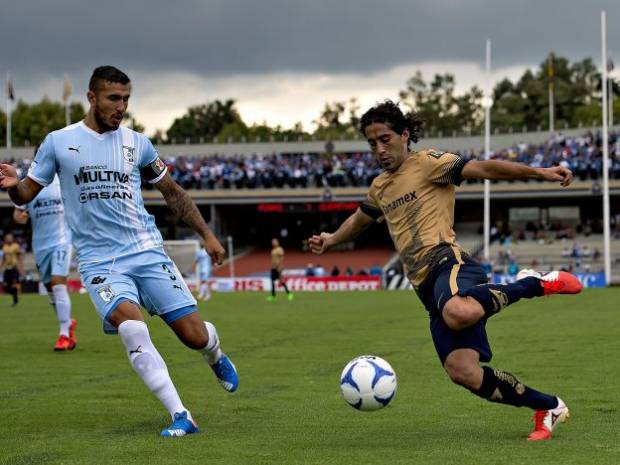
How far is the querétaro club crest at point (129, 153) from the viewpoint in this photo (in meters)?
8.18

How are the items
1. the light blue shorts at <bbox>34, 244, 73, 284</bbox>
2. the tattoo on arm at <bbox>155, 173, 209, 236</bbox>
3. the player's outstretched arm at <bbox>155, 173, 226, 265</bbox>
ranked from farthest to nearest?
the light blue shorts at <bbox>34, 244, 73, 284</bbox>, the tattoo on arm at <bbox>155, 173, 209, 236</bbox>, the player's outstretched arm at <bbox>155, 173, 226, 265</bbox>

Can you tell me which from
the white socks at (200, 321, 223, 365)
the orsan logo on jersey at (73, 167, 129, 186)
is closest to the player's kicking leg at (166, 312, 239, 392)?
the white socks at (200, 321, 223, 365)

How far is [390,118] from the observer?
7.73 metres

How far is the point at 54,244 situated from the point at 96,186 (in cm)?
845

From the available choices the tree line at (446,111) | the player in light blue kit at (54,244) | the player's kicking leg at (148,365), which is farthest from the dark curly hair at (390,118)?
the tree line at (446,111)

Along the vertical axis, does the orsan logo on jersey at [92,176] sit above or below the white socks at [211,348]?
above

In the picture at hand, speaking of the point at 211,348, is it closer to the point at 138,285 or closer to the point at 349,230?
the point at 138,285

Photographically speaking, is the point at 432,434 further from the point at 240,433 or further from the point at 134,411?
the point at 134,411

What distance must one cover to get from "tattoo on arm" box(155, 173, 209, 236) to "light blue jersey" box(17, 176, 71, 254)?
7.98m

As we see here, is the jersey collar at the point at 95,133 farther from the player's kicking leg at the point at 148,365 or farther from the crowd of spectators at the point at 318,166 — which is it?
the crowd of spectators at the point at 318,166

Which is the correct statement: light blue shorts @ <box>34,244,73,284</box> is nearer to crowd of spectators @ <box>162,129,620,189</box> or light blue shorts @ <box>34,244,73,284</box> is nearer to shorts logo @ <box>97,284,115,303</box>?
shorts logo @ <box>97,284,115,303</box>

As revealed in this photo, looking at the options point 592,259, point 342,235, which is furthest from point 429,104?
point 342,235

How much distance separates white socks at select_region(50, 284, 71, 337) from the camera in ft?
52.9

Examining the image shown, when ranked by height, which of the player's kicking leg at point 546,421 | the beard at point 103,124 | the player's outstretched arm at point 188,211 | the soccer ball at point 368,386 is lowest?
the player's kicking leg at point 546,421
